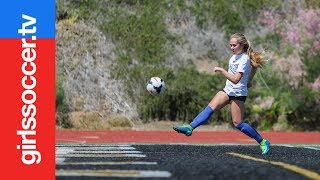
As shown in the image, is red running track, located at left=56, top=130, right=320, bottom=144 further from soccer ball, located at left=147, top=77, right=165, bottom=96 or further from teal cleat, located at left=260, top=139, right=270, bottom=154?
teal cleat, located at left=260, top=139, right=270, bottom=154

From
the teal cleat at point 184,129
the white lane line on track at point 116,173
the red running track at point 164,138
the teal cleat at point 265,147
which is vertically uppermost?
the teal cleat at point 184,129

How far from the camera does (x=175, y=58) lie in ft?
94.3

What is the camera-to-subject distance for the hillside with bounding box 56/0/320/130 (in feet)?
82.0

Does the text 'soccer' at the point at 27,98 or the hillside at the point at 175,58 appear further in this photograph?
the hillside at the point at 175,58

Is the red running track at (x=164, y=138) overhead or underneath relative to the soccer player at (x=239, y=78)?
underneath

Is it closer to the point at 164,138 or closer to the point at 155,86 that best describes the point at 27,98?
the point at 155,86

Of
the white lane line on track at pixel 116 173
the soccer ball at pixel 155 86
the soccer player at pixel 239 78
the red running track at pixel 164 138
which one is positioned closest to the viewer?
the white lane line on track at pixel 116 173

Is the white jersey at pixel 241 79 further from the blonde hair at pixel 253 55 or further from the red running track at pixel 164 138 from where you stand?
the red running track at pixel 164 138

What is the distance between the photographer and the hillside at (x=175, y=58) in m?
25.0

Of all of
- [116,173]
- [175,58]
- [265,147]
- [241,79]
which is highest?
[175,58]

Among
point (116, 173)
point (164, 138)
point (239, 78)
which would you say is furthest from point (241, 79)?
point (164, 138)

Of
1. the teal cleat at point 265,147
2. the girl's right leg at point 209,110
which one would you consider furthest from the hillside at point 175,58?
the teal cleat at point 265,147

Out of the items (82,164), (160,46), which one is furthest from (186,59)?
(82,164)

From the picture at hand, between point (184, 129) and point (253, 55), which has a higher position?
point (253, 55)
